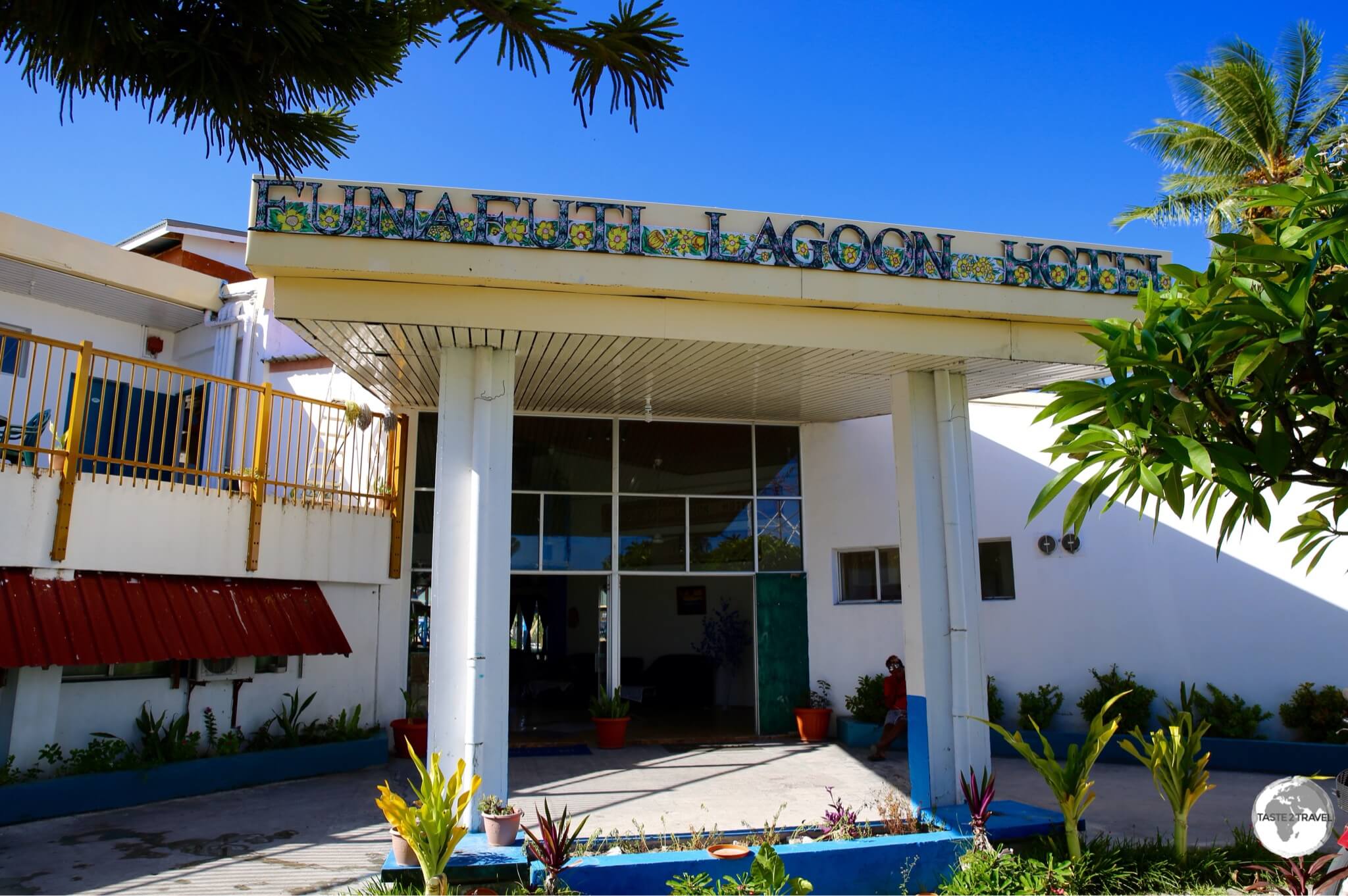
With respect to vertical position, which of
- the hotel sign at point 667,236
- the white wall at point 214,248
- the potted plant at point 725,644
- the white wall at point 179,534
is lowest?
the potted plant at point 725,644

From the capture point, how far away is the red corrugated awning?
818 cm

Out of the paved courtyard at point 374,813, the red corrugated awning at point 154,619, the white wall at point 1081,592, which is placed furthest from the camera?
the white wall at point 1081,592

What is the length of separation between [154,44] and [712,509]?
9451mm

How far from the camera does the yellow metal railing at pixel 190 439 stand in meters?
8.77

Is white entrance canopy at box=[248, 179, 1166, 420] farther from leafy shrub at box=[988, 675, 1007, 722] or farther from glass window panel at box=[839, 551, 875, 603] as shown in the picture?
leafy shrub at box=[988, 675, 1007, 722]

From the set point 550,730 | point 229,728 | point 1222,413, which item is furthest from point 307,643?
point 1222,413

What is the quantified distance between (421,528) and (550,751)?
3.30m

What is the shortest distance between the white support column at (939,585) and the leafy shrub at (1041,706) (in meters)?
3.45

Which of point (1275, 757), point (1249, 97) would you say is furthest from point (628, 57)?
point (1249, 97)

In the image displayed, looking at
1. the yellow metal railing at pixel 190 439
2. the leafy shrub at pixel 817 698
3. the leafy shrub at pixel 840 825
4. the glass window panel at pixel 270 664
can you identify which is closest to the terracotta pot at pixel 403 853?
the leafy shrub at pixel 840 825

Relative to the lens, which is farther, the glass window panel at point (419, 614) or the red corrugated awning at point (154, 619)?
the glass window panel at point (419, 614)

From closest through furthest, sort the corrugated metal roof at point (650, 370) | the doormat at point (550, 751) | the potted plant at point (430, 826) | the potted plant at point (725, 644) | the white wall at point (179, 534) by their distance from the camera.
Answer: the potted plant at point (430, 826)
the corrugated metal roof at point (650, 370)
the white wall at point (179, 534)
the doormat at point (550, 751)
the potted plant at point (725, 644)

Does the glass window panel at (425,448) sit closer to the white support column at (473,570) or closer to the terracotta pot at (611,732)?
the terracotta pot at (611,732)

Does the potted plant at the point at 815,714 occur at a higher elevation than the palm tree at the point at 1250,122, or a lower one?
lower
